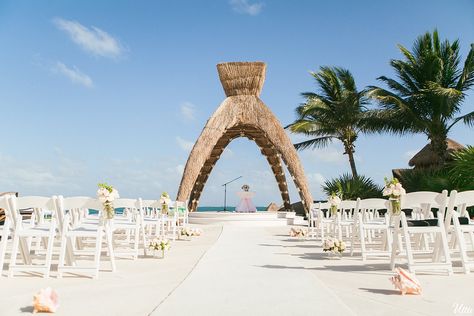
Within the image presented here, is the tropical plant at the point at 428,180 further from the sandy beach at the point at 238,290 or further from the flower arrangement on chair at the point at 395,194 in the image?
the sandy beach at the point at 238,290

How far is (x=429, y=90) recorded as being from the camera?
19609 mm

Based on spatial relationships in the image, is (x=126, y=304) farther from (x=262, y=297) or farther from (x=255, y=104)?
(x=255, y=104)

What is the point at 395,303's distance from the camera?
11.4 ft

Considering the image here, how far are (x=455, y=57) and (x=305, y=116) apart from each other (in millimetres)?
8146

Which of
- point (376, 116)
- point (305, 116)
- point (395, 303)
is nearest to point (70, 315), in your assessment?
point (395, 303)

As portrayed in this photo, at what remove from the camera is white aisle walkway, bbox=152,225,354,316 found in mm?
3184

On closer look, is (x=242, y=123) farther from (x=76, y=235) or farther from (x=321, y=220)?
(x=76, y=235)

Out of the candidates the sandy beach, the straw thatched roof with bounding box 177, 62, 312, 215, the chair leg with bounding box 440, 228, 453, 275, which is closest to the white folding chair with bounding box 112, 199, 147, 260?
Answer: the sandy beach

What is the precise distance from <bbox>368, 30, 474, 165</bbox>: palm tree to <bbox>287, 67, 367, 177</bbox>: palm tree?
2.49 meters

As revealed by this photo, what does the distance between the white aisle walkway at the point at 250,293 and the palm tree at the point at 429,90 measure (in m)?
16.5

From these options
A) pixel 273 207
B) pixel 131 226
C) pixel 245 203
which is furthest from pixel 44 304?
pixel 273 207

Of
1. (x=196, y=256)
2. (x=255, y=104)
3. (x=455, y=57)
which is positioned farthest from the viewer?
(x=455, y=57)

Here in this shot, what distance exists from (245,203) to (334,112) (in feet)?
27.4

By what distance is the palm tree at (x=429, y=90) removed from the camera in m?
19.7
